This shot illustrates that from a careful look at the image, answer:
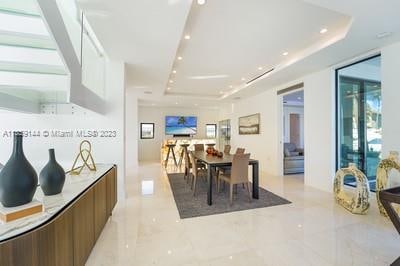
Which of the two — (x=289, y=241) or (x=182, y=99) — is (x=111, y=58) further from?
(x=182, y=99)

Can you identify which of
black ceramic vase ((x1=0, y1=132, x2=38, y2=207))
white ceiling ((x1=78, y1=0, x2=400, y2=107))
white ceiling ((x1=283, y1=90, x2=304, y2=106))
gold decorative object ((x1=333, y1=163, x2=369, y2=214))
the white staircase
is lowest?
gold decorative object ((x1=333, y1=163, x2=369, y2=214))

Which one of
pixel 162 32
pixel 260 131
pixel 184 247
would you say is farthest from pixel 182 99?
pixel 184 247

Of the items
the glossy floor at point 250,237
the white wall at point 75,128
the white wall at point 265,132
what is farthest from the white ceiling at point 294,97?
the white wall at point 75,128

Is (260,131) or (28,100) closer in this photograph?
(28,100)

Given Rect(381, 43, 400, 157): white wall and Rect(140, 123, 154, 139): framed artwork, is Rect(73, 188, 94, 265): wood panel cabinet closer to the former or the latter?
Rect(381, 43, 400, 157): white wall

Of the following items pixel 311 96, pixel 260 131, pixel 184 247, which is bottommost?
pixel 184 247

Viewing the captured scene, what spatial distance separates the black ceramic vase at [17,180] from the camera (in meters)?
1.16

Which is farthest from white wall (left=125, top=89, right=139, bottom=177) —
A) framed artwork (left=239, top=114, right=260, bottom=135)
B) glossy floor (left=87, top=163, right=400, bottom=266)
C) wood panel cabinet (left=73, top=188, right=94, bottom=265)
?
wood panel cabinet (left=73, top=188, right=94, bottom=265)

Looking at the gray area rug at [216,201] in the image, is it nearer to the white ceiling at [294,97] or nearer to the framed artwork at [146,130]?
the white ceiling at [294,97]

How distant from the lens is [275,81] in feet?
17.5

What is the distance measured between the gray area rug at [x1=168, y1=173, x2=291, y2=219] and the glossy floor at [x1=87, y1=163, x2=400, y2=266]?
0.16 meters

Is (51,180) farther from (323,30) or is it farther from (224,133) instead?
(224,133)

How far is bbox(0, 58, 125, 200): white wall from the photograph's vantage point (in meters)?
3.37

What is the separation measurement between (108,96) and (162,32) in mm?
1766
